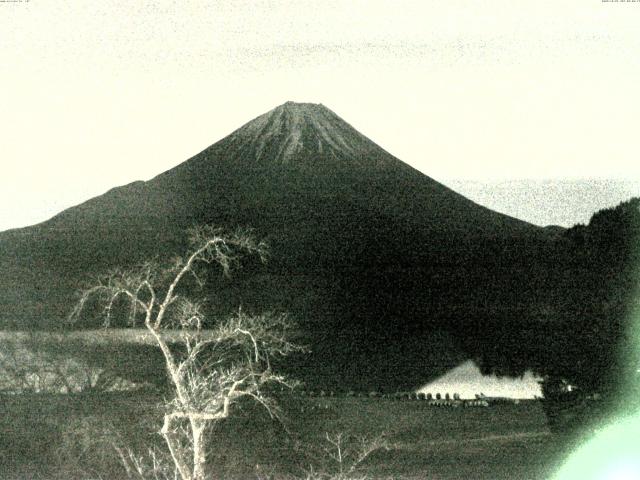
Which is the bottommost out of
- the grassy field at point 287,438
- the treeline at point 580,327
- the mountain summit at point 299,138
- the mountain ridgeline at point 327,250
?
the grassy field at point 287,438

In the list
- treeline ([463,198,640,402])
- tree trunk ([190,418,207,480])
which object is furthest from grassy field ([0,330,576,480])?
tree trunk ([190,418,207,480])

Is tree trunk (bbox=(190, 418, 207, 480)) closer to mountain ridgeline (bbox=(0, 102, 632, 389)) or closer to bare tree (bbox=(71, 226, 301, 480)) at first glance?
bare tree (bbox=(71, 226, 301, 480))

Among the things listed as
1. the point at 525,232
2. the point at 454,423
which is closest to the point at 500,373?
the point at 454,423

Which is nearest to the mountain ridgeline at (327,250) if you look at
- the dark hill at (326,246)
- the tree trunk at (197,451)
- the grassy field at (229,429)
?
the dark hill at (326,246)

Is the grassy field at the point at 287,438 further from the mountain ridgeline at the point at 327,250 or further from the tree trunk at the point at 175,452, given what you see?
the tree trunk at the point at 175,452

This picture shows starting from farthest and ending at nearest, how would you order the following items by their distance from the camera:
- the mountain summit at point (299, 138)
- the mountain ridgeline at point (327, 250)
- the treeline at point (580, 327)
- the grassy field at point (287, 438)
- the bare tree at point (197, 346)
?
1. the mountain summit at point (299, 138)
2. the treeline at point (580, 327)
3. the mountain ridgeline at point (327, 250)
4. the grassy field at point (287, 438)
5. the bare tree at point (197, 346)

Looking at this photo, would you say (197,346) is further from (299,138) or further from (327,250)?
(299,138)
